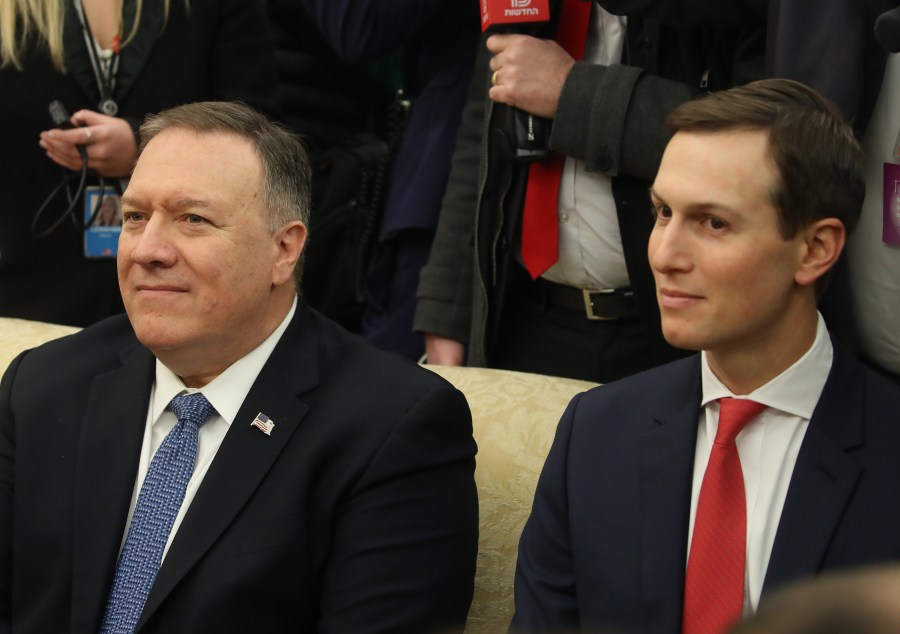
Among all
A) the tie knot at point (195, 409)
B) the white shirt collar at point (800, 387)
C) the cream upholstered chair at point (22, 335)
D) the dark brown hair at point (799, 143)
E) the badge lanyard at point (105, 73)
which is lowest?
the cream upholstered chair at point (22, 335)

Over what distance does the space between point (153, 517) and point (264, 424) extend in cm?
27

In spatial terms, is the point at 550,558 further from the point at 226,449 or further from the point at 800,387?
the point at 226,449

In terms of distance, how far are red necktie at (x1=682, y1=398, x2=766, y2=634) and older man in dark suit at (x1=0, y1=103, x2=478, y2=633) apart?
512mm

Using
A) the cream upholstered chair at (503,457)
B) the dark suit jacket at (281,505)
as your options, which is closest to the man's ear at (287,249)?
the dark suit jacket at (281,505)

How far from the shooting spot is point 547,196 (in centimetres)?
304

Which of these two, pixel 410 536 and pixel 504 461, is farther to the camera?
pixel 504 461

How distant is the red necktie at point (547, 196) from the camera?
302cm

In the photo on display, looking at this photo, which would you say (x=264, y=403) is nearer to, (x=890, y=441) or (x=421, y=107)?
(x=890, y=441)

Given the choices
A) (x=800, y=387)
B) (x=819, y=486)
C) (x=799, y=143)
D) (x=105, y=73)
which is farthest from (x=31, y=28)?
(x=819, y=486)

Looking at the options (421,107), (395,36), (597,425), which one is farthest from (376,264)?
(597,425)

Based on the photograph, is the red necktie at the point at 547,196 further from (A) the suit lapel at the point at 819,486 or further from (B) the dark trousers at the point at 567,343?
(A) the suit lapel at the point at 819,486

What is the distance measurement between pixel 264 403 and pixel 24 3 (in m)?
1.56

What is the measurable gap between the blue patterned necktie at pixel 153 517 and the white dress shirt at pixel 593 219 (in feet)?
3.21

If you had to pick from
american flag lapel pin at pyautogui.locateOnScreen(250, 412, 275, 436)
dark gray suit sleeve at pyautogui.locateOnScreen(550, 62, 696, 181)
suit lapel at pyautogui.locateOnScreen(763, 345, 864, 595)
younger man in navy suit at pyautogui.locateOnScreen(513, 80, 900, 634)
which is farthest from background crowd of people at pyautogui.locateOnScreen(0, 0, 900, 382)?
american flag lapel pin at pyautogui.locateOnScreen(250, 412, 275, 436)
